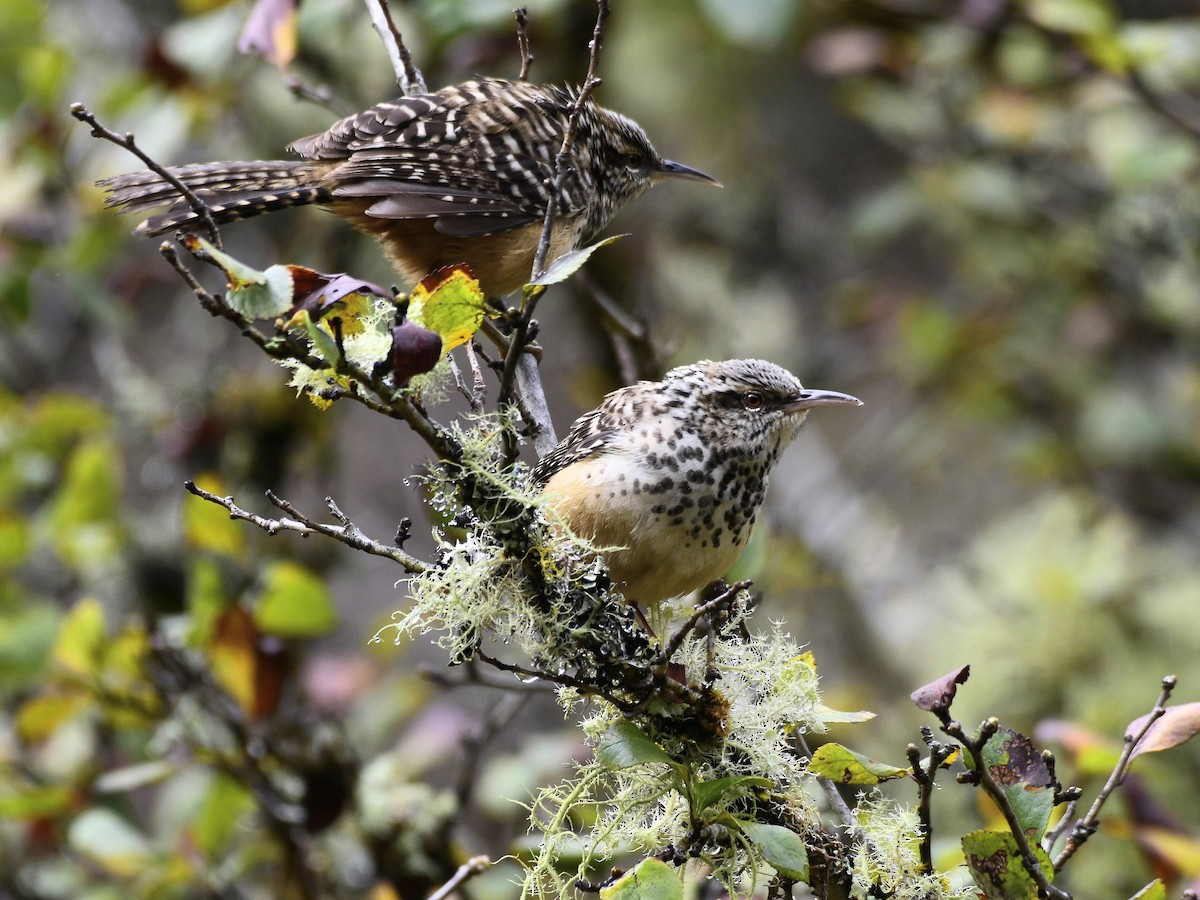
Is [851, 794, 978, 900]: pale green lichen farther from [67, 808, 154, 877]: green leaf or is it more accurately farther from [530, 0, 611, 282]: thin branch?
[67, 808, 154, 877]: green leaf

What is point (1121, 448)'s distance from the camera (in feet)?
14.6

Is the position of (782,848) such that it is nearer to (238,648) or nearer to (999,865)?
(999,865)

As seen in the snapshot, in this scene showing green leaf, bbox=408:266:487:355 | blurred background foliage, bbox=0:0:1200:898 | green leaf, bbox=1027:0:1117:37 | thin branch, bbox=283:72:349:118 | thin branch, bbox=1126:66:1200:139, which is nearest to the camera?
green leaf, bbox=408:266:487:355

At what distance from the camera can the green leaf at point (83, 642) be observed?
2.72 meters

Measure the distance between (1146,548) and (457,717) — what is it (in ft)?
7.95

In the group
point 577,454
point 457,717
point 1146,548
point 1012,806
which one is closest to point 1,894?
point 457,717

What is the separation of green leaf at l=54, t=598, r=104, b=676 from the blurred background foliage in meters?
0.02

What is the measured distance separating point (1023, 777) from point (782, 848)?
12.0 inches

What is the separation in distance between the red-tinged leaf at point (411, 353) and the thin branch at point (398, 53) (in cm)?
117

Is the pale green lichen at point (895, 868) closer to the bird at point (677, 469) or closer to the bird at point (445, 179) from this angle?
the bird at point (677, 469)

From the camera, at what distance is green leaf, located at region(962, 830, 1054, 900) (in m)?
1.35

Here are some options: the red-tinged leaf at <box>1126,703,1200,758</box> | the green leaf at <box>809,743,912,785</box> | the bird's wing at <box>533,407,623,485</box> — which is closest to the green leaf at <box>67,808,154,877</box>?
the bird's wing at <box>533,407,623,485</box>

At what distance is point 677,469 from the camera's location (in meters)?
2.02

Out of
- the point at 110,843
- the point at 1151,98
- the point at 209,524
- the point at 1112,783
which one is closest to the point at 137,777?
the point at 110,843
